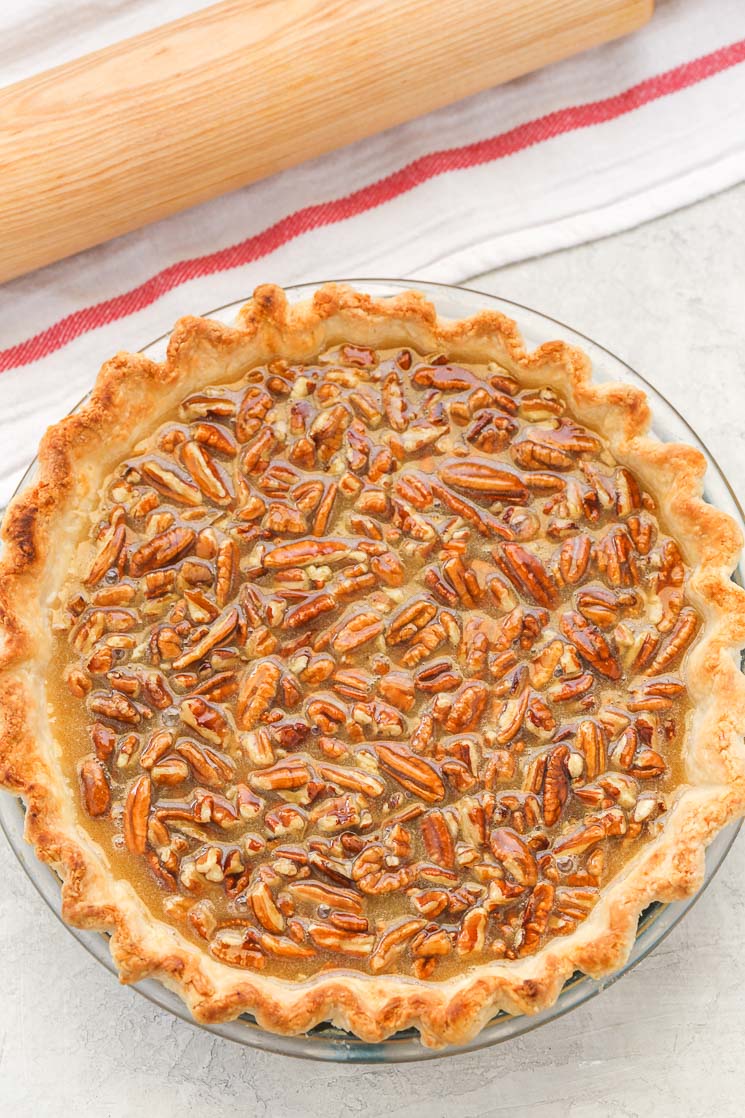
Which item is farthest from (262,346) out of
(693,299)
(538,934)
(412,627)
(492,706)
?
(538,934)

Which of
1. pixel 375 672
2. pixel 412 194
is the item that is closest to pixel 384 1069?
pixel 375 672

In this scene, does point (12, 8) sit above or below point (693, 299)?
above

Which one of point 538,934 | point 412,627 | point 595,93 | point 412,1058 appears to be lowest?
point 412,1058

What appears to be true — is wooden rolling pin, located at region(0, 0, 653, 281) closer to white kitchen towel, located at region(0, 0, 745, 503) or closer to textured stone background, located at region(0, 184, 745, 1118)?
white kitchen towel, located at region(0, 0, 745, 503)

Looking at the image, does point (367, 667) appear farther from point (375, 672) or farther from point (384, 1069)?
point (384, 1069)

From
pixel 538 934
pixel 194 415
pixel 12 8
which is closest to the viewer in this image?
pixel 538 934

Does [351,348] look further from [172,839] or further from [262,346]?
[172,839]

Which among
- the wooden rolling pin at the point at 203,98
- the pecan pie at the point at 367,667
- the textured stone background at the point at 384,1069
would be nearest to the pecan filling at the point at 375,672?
the pecan pie at the point at 367,667

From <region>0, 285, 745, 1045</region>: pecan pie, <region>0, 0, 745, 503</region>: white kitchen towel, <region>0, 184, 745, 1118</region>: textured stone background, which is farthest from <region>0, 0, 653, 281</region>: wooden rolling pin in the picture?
<region>0, 184, 745, 1118</region>: textured stone background
